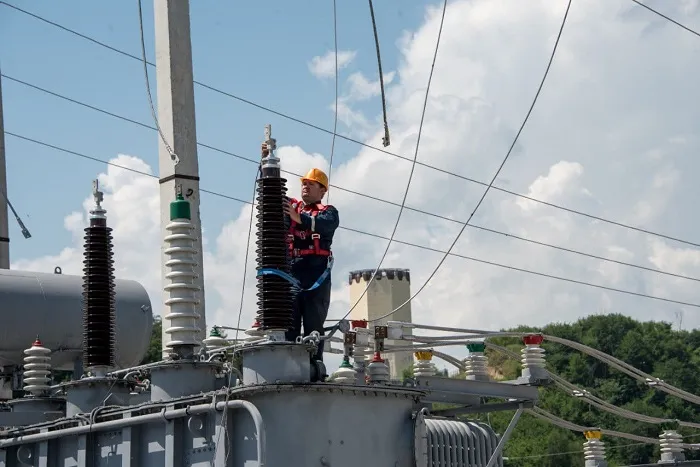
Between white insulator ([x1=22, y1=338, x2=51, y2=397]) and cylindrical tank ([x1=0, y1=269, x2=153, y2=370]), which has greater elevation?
cylindrical tank ([x1=0, y1=269, x2=153, y2=370])

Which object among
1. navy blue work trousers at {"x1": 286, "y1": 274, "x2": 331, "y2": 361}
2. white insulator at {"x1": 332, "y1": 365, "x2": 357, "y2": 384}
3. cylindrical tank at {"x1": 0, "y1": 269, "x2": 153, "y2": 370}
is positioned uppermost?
cylindrical tank at {"x1": 0, "y1": 269, "x2": 153, "y2": 370}

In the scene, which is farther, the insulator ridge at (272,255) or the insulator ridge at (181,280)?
the insulator ridge at (181,280)

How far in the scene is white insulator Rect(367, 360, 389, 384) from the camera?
12125 millimetres

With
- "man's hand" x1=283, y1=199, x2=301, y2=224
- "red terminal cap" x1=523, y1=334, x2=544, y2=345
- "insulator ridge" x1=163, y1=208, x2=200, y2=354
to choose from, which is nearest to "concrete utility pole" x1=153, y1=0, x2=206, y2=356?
"man's hand" x1=283, y1=199, x2=301, y2=224

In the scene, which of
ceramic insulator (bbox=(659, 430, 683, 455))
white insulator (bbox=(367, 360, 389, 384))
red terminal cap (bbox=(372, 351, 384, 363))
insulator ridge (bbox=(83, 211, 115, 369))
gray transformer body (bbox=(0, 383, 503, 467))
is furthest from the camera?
ceramic insulator (bbox=(659, 430, 683, 455))

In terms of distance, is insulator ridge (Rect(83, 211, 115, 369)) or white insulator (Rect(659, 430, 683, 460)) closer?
insulator ridge (Rect(83, 211, 115, 369))

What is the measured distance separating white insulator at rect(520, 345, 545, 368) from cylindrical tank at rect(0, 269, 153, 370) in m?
5.76

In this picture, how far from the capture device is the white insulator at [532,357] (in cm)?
1373

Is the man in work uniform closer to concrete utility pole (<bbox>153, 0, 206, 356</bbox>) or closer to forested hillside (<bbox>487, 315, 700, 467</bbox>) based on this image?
concrete utility pole (<bbox>153, 0, 206, 356</bbox>)

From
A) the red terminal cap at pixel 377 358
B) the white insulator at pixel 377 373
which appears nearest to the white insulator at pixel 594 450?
the red terminal cap at pixel 377 358

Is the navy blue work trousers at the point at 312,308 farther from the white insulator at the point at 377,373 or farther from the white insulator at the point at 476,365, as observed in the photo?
the white insulator at the point at 476,365

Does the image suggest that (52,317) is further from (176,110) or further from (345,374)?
(345,374)

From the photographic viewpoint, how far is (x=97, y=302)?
13.0 m

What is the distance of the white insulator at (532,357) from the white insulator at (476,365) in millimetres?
428
